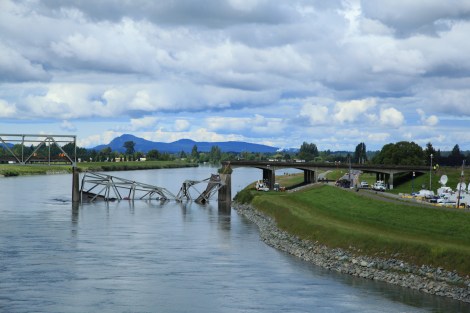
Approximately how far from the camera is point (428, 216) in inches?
3263

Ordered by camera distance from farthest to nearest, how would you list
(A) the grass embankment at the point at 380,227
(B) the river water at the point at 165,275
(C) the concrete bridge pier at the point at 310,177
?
(C) the concrete bridge pier at the point at 310,177
(A) the grass embankment at the point at 380,227
(B) the river water at the point at 165,275

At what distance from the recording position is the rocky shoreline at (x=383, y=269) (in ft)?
174

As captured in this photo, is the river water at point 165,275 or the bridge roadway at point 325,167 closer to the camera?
the river water at point 165,275

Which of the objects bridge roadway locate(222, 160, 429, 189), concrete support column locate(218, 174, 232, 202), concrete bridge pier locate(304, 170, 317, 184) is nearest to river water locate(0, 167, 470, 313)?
concrete support column locate(218, 174, 232, 202)

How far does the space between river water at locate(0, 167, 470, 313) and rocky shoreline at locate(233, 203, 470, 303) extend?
4.00 ft

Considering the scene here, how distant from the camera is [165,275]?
6150 cm

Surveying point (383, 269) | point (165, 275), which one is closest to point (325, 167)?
point (383, 269)

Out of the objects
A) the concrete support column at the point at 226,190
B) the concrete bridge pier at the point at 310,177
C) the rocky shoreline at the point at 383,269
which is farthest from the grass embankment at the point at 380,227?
the concrete bridge pier at the point at 310,177

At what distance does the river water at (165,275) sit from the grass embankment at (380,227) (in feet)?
16.3

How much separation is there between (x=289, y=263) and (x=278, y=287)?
11.9 metres

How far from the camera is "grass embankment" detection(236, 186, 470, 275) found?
59.6m

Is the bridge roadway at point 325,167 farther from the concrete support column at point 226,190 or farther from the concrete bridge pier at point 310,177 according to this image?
the concrete support column at point 226,190

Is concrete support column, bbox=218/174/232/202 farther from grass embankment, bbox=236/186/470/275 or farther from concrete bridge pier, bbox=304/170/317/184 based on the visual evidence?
concrete bridge pier, bbox=304/170/317/184

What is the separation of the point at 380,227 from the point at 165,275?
92.7ft
